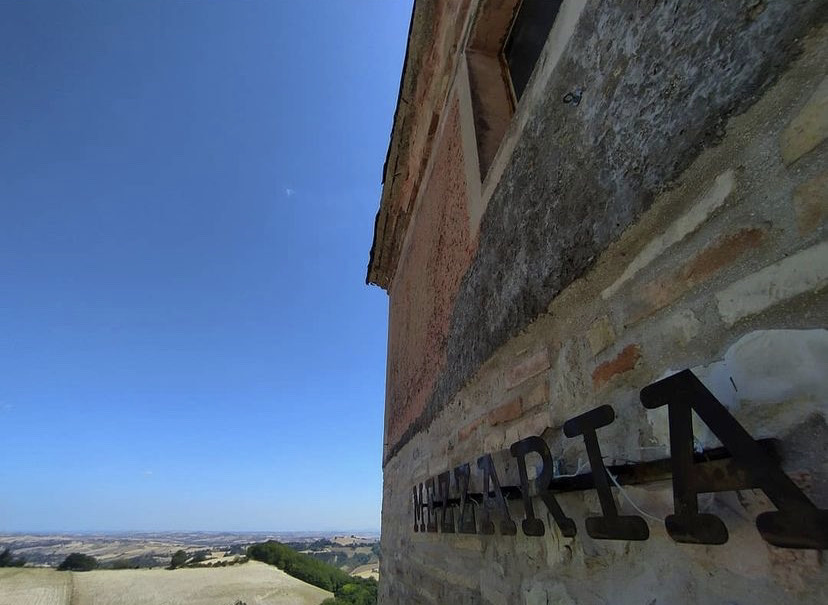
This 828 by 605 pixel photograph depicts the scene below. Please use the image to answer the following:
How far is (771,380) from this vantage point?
2.47 ft

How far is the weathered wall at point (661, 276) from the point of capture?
0.74m

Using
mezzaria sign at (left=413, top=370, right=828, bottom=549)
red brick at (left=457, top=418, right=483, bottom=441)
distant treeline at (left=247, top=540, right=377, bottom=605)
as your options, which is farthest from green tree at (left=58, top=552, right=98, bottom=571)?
mezzaria sign at (left=413, top=370, right=828, bottom=549)

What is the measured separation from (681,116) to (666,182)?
15 cm

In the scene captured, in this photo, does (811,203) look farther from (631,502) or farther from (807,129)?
(631,502)

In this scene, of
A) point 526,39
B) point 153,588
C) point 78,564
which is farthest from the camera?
point 78,564

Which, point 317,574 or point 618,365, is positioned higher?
point 618,365

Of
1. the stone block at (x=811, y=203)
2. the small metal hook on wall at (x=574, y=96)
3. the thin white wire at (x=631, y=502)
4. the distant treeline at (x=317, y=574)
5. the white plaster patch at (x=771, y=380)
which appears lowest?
the distant treeline at (x=317, y=574)

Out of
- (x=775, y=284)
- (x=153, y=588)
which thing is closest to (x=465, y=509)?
(x=775, y=284)

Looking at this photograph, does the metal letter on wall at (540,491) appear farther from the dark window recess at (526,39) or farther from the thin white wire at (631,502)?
the dark window recess at (526,39)

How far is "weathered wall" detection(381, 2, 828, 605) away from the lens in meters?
0.74

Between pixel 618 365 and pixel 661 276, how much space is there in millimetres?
264

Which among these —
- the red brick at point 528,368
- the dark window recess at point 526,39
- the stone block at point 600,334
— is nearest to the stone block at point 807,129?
the stone block at point 600,334

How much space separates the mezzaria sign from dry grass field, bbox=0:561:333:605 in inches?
1460

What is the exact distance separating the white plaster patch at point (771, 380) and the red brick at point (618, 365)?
0.24 metres
